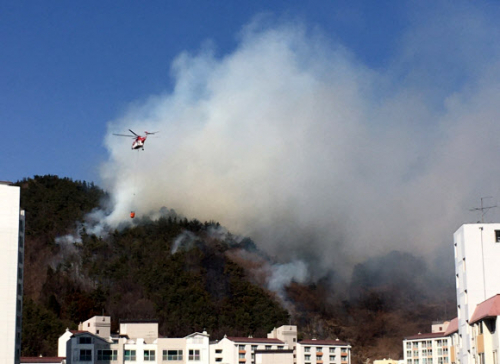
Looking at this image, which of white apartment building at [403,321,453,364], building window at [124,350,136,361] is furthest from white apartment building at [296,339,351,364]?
building window at [124,350,136,361]

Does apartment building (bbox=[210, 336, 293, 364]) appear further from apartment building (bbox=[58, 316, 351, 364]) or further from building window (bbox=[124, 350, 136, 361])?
building window (bbox=[124, 350, 136, 361])

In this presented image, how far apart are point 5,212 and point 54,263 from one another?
4468 inches

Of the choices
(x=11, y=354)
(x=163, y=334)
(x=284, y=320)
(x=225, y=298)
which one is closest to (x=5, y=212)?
(x=11, y=354)

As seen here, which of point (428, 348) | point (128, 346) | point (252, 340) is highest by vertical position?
point (252, 340)

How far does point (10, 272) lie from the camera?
87062 mm

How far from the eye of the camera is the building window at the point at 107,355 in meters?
130

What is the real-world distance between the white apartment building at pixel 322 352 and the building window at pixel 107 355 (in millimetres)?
34027

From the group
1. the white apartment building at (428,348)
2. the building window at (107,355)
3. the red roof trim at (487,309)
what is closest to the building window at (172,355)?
the building window at (107,355)

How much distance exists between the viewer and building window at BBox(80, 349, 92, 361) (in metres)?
129

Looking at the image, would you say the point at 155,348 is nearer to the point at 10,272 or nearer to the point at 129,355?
the point at 129,355

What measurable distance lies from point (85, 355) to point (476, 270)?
6892cm

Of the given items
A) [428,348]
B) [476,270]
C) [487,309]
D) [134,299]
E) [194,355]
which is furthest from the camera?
[134,299]

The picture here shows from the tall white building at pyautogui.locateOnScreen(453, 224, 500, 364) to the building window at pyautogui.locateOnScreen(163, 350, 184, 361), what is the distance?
65419mm

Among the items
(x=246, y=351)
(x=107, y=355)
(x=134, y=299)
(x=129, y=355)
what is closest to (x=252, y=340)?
(x=246, y=351)
